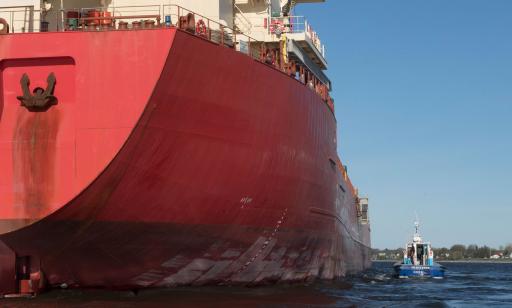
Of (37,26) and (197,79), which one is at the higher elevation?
(37,26)

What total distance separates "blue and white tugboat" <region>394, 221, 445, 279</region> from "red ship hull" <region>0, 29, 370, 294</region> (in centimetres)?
1818

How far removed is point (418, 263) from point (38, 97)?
26.1 metres

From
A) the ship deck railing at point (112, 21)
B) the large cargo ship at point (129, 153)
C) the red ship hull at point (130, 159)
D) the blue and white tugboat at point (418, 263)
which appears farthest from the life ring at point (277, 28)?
the blue and white tugboat at point (418, 263)

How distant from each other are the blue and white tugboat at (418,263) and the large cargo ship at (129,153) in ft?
57.8

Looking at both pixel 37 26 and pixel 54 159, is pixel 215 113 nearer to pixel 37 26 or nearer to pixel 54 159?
pixel 54 159

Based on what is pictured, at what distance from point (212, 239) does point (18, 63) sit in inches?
197

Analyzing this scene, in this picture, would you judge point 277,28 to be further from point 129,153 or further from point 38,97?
point 38,97

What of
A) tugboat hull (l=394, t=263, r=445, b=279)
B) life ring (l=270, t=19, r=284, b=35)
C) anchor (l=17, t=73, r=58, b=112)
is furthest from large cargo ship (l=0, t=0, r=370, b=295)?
tugboat hull (l=394, t=263, r=445, b=279)

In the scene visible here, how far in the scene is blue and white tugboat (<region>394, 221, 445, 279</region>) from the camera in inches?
1168

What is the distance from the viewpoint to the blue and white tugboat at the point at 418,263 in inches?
1168

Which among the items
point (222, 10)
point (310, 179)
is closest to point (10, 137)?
point (222, 10)

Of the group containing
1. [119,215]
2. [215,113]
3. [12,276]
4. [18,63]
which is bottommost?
[12,276]

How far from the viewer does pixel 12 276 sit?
11.7m

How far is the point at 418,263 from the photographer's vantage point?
1309 inches
